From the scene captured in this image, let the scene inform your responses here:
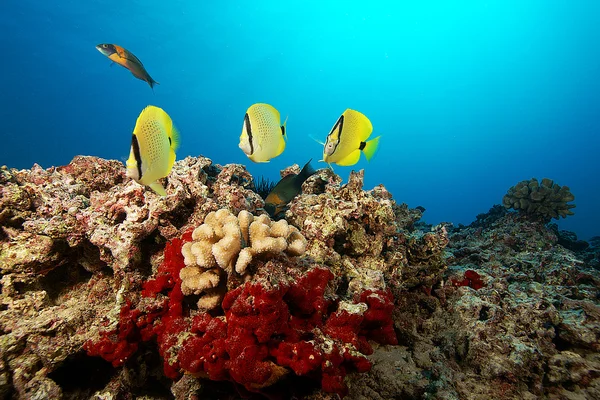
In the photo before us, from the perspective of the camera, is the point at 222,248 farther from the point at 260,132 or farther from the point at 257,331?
the point at 260,132

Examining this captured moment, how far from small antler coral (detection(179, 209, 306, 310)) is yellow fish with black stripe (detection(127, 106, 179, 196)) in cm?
62

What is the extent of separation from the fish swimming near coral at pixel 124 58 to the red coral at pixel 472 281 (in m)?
5.04

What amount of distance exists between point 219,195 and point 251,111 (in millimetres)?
1553

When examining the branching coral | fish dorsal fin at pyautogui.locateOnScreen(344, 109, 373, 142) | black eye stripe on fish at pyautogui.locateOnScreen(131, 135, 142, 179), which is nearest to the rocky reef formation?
black eye stripe on fish at pyautogui.locateOnScreen(131, 135, 142, 179)

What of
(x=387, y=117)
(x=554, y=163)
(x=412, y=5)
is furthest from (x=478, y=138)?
(x=412, y=5)

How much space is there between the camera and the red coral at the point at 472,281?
3.71 m

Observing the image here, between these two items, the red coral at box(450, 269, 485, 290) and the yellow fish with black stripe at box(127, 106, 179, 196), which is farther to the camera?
the red coral at box(450, 269, 485, 290)

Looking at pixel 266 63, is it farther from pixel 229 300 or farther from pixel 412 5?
pixel 229 300

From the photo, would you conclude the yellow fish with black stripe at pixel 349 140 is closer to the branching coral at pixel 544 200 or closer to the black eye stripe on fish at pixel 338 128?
the black eye stripe on fish at pixel 338 128

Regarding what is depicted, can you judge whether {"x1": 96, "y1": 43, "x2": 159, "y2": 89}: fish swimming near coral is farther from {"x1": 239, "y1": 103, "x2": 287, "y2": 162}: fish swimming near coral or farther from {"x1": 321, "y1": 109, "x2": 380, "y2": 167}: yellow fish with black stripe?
{"x1": 321, "y1": 109, "x2": 380, "y2": 167}: yellow fish with black stripe

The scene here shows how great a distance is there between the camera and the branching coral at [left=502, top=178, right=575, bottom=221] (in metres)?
7.56

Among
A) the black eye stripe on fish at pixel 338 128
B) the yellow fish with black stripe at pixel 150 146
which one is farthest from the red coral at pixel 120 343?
the black eye stripe on fish at pixel 338 128

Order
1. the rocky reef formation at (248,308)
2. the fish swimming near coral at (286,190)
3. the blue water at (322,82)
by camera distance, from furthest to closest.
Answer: the blue water at (322,82) < the fish swimming near coral at (286,190) < the rocky reef formation at (248,308)

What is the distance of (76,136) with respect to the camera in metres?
108
